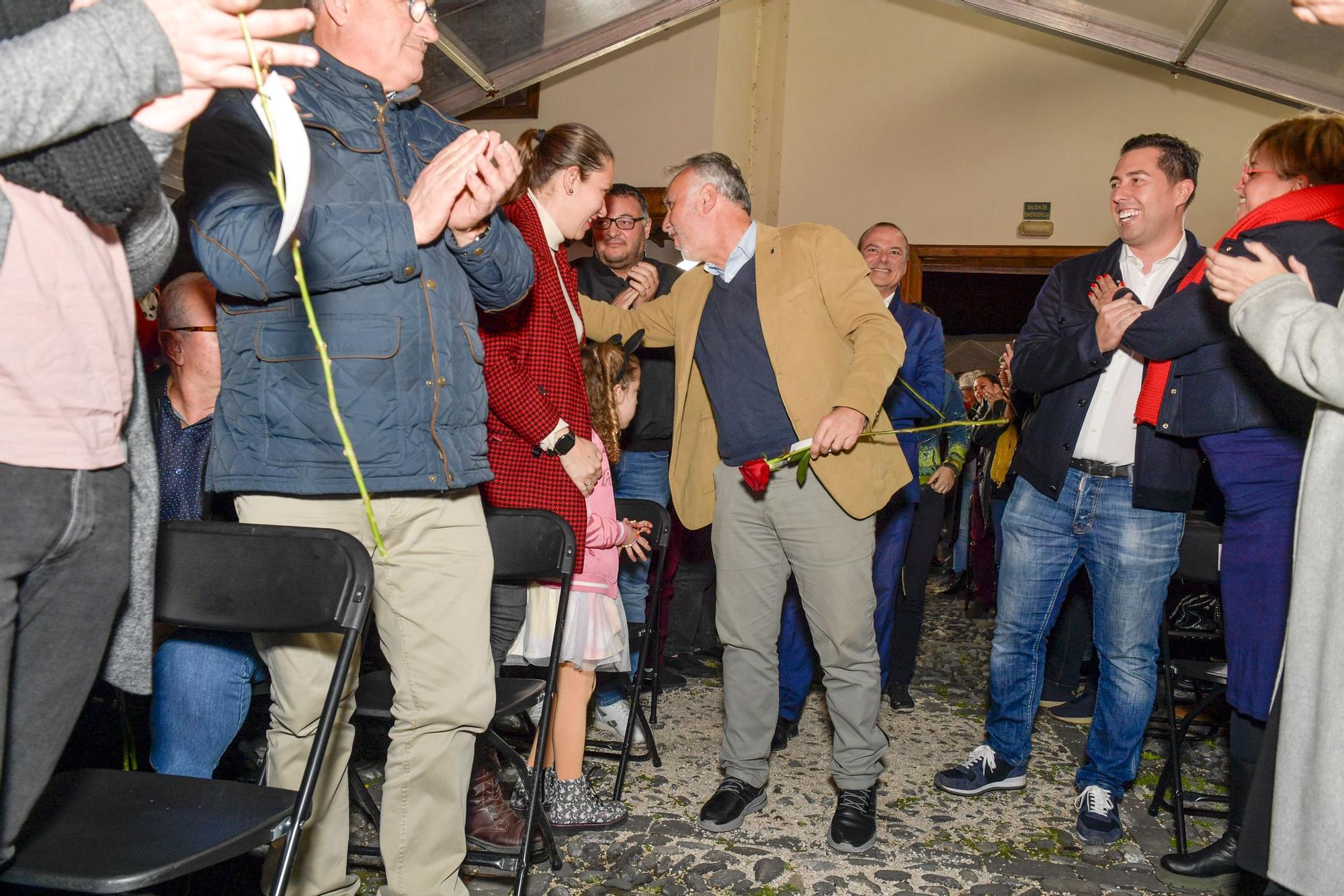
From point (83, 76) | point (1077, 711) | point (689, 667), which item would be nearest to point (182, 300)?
point (83, 76)

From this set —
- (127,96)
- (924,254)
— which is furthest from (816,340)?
(924,254)

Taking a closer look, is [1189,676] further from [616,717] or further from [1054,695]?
[616,717]

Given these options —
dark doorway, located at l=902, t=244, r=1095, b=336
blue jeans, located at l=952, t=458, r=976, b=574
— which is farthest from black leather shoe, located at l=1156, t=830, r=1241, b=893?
dark doorway, located at l=902, t=244, r=1095, b=336

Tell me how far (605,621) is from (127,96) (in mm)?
1891

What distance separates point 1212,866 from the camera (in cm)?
256

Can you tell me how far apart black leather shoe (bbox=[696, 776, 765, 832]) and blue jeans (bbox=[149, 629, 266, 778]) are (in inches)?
49.7

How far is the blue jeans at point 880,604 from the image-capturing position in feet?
11.6

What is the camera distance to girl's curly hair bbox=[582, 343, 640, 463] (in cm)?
296

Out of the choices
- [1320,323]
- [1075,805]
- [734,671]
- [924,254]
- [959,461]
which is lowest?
[1075,805]

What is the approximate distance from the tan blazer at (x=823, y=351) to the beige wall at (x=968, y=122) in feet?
17.0

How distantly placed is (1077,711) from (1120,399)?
5.26 feet

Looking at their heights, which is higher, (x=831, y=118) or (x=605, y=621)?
(x=831, y=118)

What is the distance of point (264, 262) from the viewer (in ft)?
5.32

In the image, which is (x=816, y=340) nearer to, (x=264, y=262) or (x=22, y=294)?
(x=264, y=262)
